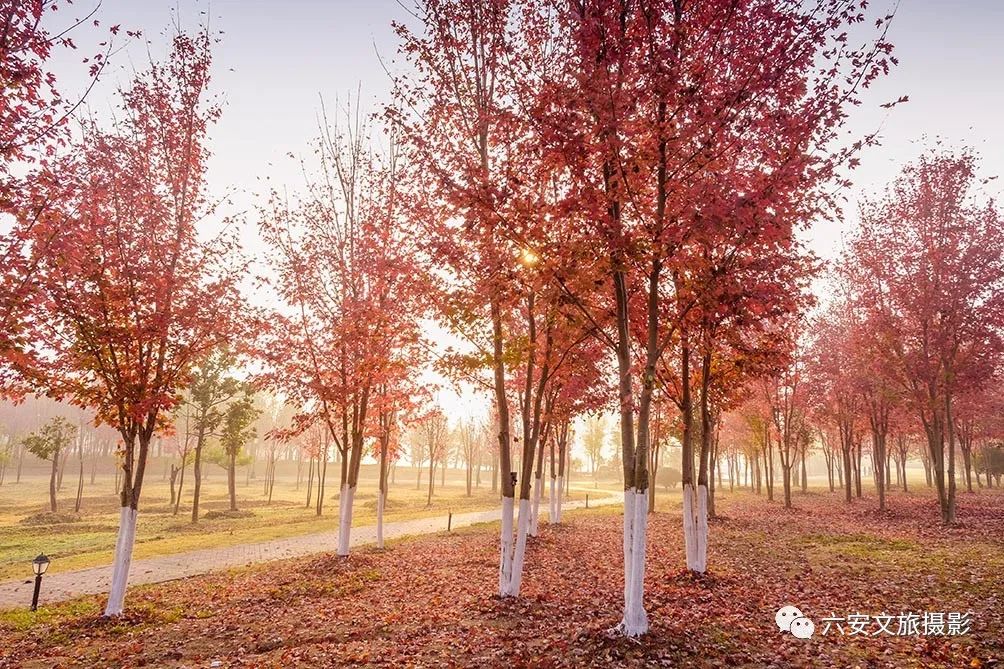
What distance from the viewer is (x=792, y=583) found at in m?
11.6

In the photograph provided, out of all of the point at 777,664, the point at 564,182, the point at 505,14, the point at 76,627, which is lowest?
the point at 76,627

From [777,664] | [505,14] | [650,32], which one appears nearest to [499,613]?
[777,664]

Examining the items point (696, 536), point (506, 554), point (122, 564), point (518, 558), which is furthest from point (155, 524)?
A: point (696, 536)

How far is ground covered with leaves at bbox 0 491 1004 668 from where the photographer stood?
7.46m

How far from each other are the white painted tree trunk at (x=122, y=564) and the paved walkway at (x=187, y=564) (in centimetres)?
424

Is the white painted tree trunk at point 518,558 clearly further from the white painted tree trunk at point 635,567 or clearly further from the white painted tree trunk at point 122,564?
the white painted tree trunk at point 122,564

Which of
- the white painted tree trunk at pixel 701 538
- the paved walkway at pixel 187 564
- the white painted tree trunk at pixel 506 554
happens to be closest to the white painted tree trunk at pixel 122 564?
the paved walkway at pixel 187 564

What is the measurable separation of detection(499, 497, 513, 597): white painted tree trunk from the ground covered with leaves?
0.33 meters

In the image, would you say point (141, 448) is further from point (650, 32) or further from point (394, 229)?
point (650, 32)

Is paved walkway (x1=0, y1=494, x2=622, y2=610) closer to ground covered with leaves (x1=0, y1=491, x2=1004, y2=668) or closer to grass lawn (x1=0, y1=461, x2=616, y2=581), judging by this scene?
grass lawn (x1=0, y1=461, x2=616, y2=581)

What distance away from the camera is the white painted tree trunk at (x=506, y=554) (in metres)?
10.7

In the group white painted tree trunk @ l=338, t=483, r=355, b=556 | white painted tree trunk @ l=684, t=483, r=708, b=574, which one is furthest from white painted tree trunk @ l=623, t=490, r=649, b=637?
white painted tree trunk @ l=338, t=483, r=355, b=556

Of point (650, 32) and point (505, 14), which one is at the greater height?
point (505, 14)

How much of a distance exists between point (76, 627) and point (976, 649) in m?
15.1
